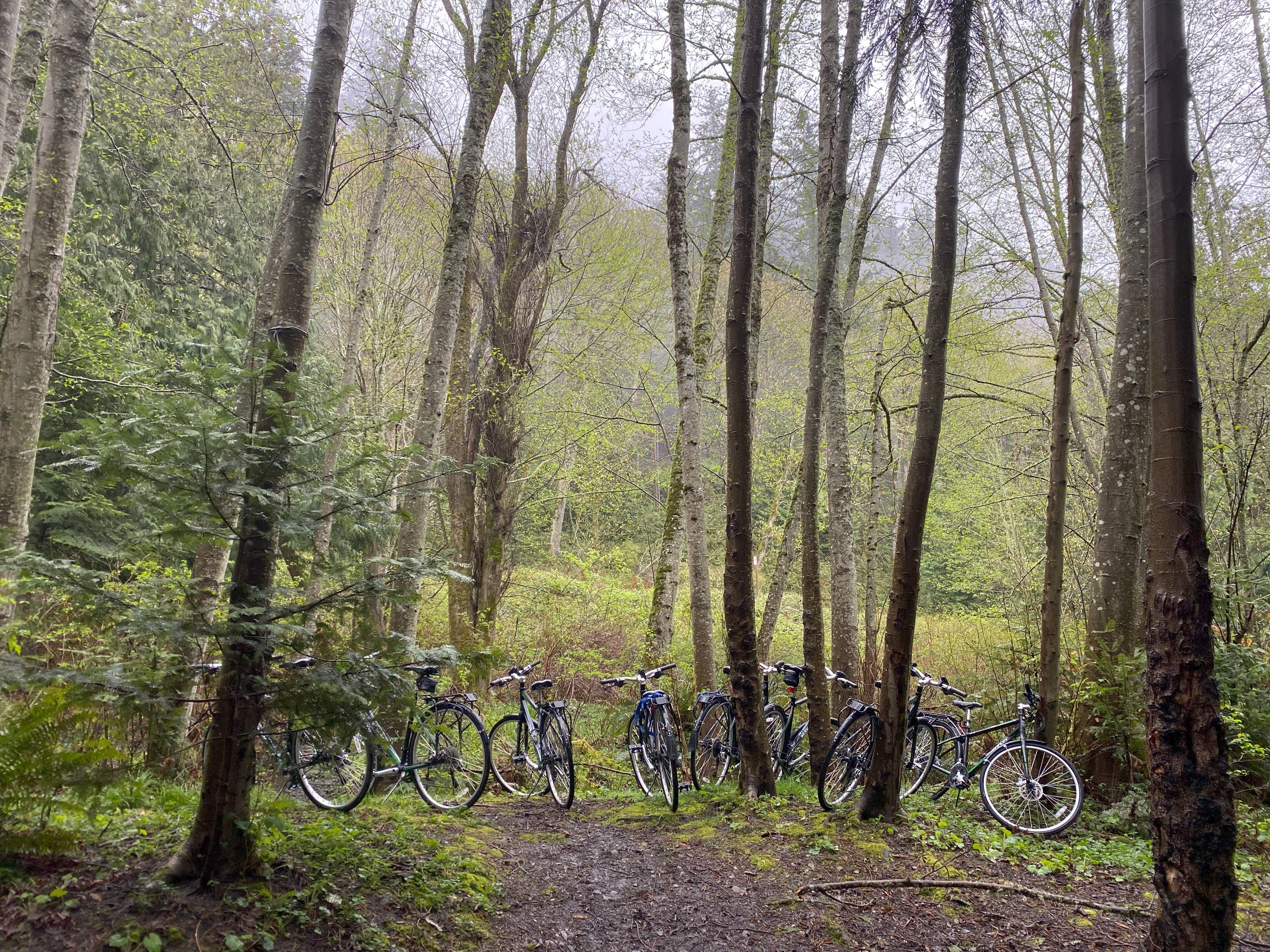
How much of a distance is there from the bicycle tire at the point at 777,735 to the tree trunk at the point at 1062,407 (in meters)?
2.12

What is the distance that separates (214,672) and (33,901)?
3.44 ft

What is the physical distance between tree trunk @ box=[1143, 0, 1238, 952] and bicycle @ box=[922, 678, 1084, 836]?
2734mm

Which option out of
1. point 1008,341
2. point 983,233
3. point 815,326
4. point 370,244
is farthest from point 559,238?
point 1008,341

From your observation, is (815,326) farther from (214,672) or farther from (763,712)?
(214,672)

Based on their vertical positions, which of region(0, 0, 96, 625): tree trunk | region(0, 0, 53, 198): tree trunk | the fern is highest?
region(0, 0, 53, 198): tree trunk

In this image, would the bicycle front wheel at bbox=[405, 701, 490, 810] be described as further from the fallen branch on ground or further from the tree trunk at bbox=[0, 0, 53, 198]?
the tree trunk at bbox=[0, 0, 53, 198]

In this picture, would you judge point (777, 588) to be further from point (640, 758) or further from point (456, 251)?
point (456, 251)

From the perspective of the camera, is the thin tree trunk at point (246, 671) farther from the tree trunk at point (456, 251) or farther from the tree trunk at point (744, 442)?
the tree trunk at point (744, 442)

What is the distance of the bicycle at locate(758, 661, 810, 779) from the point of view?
19.8 feet

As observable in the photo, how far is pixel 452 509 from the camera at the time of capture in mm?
9031

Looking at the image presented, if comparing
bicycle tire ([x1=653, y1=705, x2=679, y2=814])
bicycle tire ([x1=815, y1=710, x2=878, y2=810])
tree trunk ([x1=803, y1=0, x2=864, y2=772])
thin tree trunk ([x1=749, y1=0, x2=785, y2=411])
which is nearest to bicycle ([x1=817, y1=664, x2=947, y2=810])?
bicycle tire ([x1=815, y1=710, x2=878, y2=810])

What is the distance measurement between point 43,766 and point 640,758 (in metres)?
4.61

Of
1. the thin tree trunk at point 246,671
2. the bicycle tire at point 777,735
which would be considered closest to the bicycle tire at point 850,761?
the bicycle tire at point 777,735

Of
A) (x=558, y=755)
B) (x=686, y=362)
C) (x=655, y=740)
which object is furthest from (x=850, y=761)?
(x=686, y=362)
